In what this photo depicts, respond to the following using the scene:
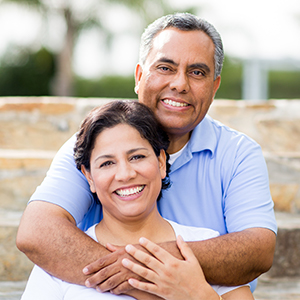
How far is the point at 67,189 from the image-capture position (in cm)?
183

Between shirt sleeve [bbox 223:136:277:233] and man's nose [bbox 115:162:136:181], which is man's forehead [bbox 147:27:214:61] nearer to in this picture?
shirt sleeve [bbox 223:136:277:233]

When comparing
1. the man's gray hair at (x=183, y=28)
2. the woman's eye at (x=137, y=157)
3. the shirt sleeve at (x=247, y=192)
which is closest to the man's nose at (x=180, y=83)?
the man's gray hair at (x=183, y=28)

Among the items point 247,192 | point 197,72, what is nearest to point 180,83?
point 197,72

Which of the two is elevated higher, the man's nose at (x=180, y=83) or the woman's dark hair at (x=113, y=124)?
the man's nose at (x=180, y=83)

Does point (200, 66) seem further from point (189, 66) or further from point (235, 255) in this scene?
point (235, 255)

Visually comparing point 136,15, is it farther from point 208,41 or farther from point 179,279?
point 179,279

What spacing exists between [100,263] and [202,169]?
2.61ft

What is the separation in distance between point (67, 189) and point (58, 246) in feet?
0.96

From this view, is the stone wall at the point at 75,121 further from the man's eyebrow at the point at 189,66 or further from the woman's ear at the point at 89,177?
the woman's ear at the point at 89,177

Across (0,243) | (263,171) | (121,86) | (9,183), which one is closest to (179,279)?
(263,171)

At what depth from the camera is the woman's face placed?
1.64 m

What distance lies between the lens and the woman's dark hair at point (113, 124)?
171 centimetres

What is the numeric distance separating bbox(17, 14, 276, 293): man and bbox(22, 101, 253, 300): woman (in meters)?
0.07

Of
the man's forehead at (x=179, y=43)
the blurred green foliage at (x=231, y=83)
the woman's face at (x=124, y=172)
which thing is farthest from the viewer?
the blurred green foliage at (x=231, y=83)
